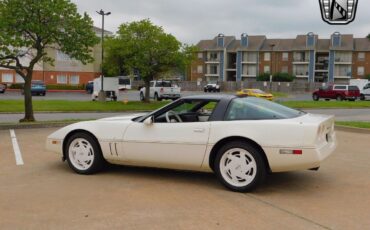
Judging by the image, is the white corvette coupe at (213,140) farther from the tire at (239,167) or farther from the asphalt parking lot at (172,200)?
the asphalt parking lot at (172,200)

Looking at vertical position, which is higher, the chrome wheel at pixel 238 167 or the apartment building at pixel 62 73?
the apartment building at pixel 62 73

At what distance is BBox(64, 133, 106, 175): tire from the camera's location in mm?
6805

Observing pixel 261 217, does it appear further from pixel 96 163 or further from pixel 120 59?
pixel 120 59

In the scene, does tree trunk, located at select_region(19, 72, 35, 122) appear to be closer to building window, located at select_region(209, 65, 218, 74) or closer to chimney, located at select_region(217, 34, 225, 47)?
chimney, located at select_region(217, 34, 225, 47)

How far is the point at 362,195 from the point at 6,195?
14.9 ft

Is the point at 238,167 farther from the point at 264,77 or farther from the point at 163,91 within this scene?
the point at 264,77

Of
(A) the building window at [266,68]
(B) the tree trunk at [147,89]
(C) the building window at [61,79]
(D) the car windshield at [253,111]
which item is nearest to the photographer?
(D) the car windshield at [253,111]

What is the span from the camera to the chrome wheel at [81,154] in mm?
6859

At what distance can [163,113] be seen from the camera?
653cm

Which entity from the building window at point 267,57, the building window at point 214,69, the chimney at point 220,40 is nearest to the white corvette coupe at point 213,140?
the building window at point 267,57

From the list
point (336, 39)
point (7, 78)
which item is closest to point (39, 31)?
point (7, 78)

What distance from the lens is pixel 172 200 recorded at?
5.44m

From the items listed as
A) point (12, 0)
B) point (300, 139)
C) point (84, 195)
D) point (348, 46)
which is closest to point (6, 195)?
point (84, 195)

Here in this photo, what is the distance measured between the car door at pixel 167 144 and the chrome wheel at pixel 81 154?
64 cm
